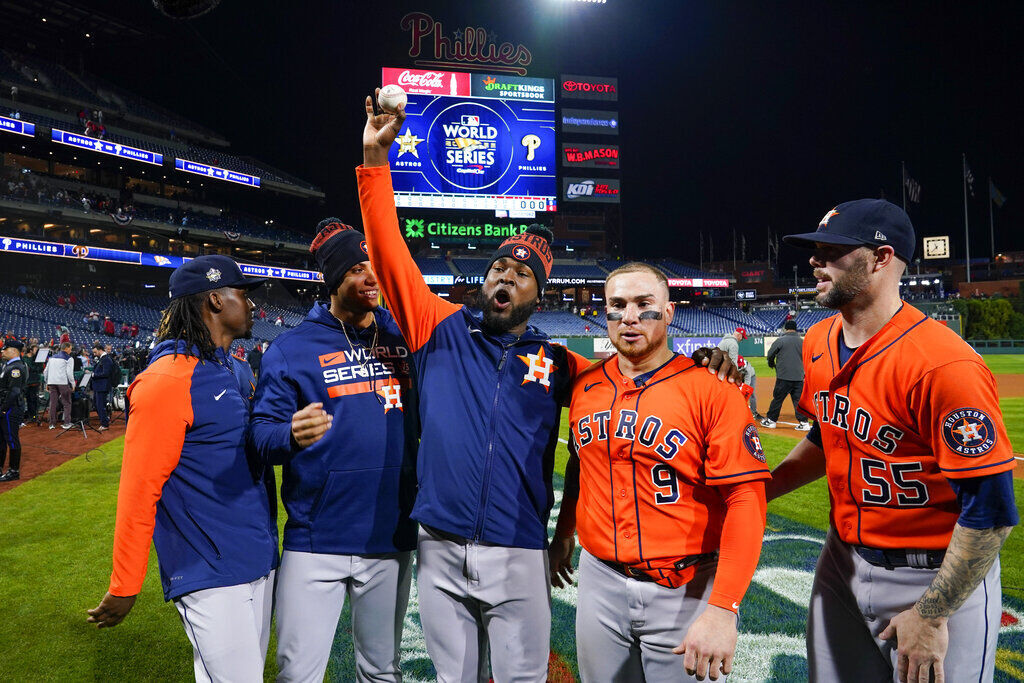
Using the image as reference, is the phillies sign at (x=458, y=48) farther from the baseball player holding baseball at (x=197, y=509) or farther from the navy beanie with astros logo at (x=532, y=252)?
the baseball player holding baseball at (x=197, y=509)

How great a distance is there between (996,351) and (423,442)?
4772 centimetres

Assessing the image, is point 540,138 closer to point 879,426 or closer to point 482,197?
point 482,197

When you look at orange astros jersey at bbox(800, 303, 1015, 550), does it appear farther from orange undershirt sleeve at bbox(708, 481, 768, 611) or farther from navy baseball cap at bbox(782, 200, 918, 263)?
orange undershirt sleeve at bbox(708, 481, 768, 611)

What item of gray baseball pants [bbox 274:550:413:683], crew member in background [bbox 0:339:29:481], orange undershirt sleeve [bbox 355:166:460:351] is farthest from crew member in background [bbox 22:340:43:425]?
orange undershirt sleeve [bbox 355:166:460:351]

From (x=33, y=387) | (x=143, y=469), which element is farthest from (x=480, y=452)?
(x=33, y=387)

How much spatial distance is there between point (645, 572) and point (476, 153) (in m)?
32.9

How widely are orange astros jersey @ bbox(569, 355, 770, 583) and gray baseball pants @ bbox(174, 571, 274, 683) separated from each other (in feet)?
4.32

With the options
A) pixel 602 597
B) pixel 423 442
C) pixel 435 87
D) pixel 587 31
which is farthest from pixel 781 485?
Answer: pixel 587 31

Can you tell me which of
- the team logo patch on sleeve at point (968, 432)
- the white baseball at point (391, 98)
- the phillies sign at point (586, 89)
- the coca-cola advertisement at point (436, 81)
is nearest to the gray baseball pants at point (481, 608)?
the team logo patch on sleeve at point (968, 432)

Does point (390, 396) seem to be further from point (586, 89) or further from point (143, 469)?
point (586, 89)

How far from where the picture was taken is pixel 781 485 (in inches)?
106

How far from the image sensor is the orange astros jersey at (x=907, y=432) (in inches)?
73.9

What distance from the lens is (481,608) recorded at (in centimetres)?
238

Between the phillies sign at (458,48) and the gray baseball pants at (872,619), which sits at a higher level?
the phillies sign at (458,48)
